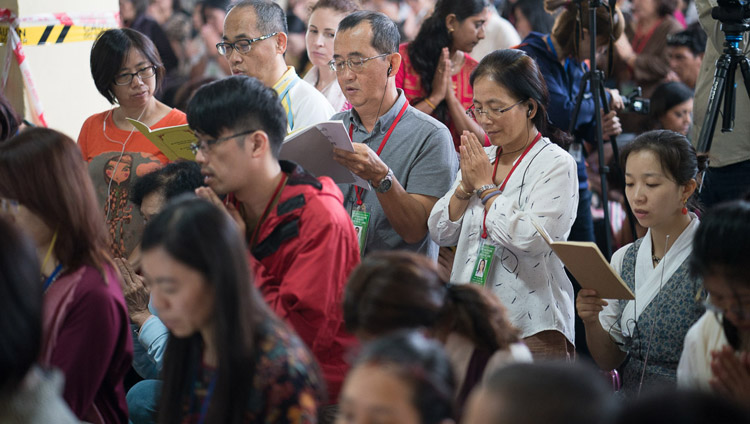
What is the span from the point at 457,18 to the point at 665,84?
4.41 ft

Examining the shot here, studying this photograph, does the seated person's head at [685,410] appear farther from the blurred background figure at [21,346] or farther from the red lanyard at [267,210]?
the red lanyard at [267,210]

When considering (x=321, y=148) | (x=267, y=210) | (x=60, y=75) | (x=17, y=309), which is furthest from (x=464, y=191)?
(x=60, y=75)

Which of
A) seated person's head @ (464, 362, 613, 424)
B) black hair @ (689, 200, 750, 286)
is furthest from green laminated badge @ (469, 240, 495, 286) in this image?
seated person's head @ (464, 362, 613, 424)

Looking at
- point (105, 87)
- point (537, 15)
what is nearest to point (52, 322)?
point (105, 87)

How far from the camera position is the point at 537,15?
5.34 metres

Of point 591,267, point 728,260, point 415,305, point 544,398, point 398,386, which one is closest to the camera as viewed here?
point 544,398

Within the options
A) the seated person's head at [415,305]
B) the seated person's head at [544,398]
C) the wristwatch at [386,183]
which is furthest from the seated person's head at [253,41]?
the seated person's head at [544,398]

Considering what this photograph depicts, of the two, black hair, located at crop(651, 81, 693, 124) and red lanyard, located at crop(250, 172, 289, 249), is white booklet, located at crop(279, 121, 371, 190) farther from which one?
black hair, located at crop(651, 81, 693, 124)

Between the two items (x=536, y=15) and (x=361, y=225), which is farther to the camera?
(x=536, y=15)

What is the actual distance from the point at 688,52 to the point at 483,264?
310cm

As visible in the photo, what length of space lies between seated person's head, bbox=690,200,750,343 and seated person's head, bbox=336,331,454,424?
2.40 feet

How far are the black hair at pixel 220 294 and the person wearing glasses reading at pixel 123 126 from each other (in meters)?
1.37

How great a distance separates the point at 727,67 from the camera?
293 cm

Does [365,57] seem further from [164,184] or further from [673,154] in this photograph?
[673,154]
